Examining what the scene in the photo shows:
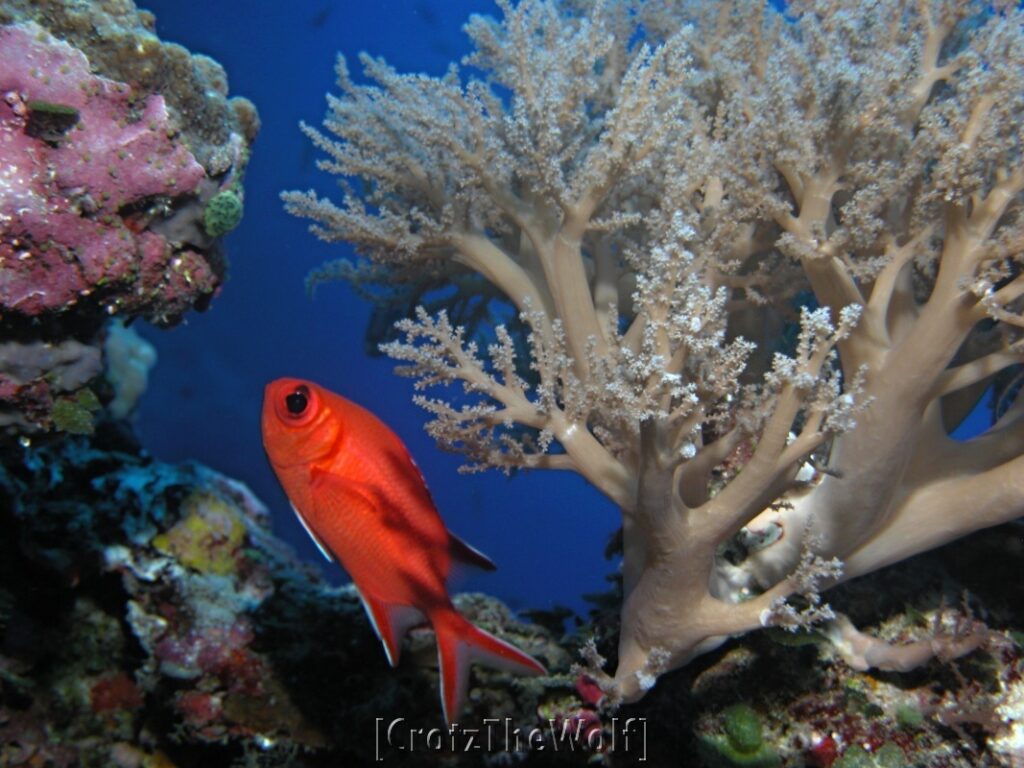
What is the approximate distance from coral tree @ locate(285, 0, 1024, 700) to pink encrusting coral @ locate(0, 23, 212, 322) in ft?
3.43

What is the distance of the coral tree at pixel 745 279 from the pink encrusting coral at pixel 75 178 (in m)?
1.04

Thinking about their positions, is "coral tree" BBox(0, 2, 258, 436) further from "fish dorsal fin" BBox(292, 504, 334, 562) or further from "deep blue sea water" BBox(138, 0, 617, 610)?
"deep blue sea water" BBox(138, 0, 617, 610)

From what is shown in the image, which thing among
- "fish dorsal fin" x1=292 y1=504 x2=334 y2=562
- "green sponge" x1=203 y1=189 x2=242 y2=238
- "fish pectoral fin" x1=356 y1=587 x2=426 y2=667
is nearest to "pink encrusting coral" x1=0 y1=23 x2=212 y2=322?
"green sponge" x1=203 y1=189 x2=242 y2=238

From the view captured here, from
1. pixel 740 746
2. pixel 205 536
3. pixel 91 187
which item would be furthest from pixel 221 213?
pixel 740 746

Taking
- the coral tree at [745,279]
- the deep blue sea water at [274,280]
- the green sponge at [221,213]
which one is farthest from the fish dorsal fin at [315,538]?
the deep blue sea water at [274,280]

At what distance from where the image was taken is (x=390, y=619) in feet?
7.63

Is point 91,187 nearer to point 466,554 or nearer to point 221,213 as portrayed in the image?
point 221,213

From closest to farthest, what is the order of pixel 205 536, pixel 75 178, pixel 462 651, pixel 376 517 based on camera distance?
pixel 376 517 < pixel 462 651 < pixel 75 178 < pixel 205 536

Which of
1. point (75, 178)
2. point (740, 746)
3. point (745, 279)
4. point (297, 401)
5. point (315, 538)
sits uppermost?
point (745, 279)

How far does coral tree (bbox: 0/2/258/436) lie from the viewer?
2377 millimetres

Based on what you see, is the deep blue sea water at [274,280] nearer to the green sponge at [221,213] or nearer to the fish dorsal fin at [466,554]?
the green sponge at [221,213]

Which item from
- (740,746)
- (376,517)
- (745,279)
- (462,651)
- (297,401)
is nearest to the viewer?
(297,401)

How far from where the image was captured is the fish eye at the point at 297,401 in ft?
6.48

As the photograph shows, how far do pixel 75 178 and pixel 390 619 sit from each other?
2.10 meters
